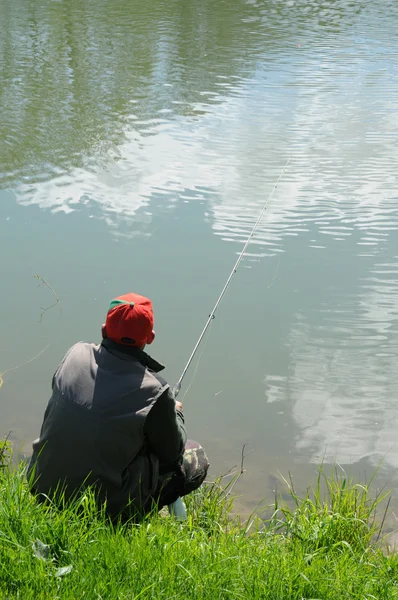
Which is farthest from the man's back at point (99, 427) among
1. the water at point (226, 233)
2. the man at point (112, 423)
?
the water at point (226, 233)

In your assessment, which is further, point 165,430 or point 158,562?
point 165,430

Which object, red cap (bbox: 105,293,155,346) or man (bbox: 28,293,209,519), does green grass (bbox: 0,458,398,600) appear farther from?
red cap (bbox: 105,293,155,346)

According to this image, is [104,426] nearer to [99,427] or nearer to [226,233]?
[99,427]

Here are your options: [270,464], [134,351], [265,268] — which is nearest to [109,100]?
[265,268]

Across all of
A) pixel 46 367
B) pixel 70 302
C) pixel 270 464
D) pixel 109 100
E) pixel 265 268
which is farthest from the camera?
pixel 109 100

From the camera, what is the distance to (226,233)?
553 cm

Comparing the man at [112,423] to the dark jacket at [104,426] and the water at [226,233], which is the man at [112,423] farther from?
the water at [226,233]

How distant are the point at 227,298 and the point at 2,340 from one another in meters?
1.34

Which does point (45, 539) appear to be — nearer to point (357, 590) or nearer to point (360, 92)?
point (357, 590)

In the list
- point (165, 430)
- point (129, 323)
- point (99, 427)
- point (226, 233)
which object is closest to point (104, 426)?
point (99, 427)

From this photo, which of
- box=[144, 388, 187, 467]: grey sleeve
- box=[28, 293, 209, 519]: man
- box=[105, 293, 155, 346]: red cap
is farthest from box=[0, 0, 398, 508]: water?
box=[105, 293, 155, 346]: red cap

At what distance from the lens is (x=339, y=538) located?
258cm

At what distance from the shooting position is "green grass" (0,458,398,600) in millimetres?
1967

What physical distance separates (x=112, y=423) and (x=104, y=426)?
0.02m
